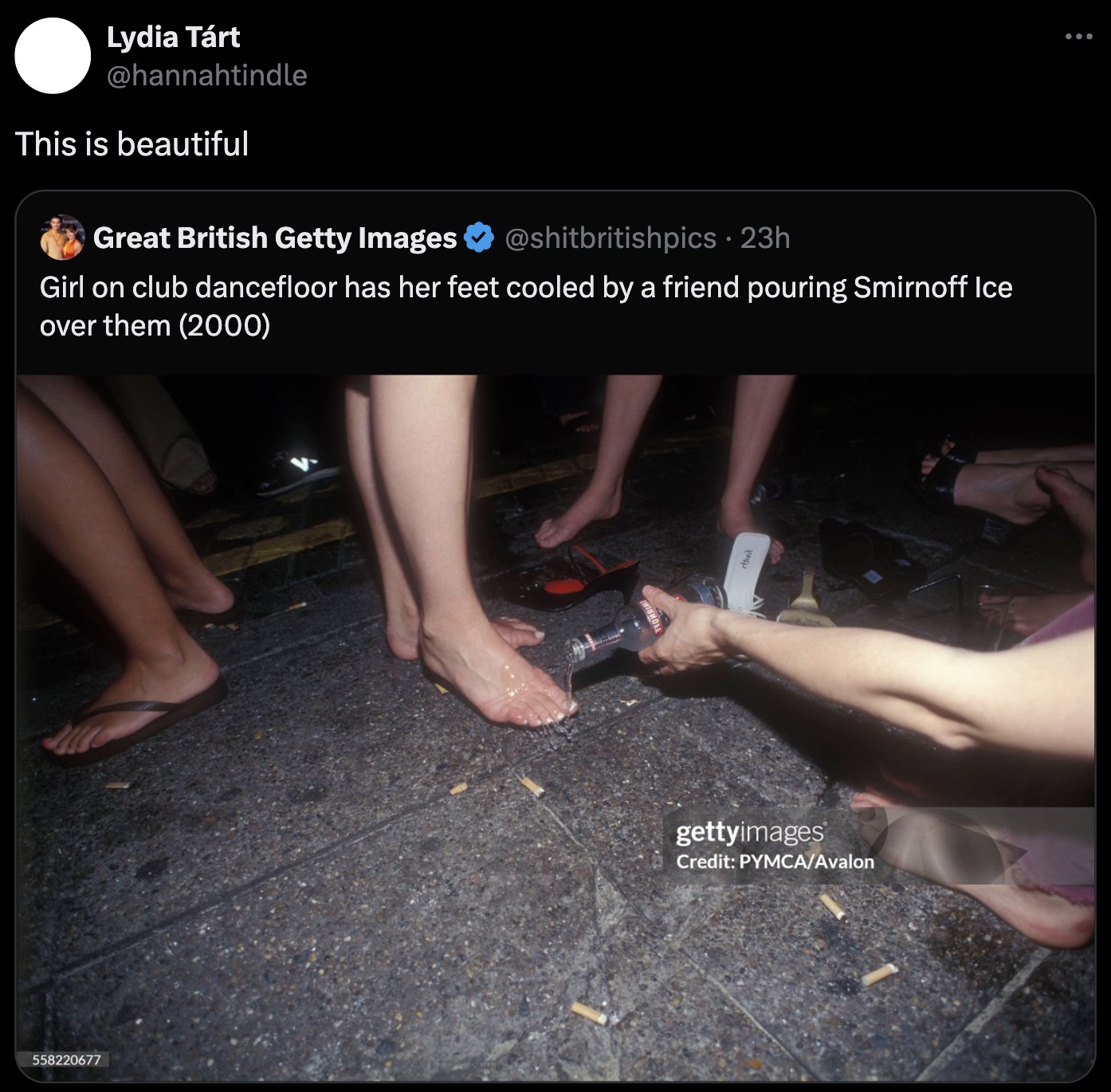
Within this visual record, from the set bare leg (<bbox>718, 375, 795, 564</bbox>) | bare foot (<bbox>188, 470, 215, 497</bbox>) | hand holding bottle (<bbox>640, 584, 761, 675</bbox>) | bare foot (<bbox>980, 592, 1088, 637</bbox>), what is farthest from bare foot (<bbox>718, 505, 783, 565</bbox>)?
bare foot (<bbox>188, 470, 215, 497</bbox>)

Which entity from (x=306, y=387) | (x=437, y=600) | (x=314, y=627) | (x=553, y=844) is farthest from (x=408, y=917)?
(x=306, y=387)

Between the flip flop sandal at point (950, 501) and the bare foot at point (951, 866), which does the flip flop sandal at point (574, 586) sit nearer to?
the bare foot at point (951, 866)

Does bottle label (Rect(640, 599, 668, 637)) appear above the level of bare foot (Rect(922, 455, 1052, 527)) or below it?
below

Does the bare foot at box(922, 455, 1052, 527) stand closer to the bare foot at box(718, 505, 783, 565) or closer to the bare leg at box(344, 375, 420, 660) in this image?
the bare foot at box(718, 505, 783, 565)

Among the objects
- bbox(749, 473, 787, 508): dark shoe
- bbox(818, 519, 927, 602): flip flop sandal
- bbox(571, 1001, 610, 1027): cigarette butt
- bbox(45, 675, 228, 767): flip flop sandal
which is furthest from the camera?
bbox(749, 473, 787, 508): dark shoe

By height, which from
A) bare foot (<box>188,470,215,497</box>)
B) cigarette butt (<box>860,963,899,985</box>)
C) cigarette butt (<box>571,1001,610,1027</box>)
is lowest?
cigarette butt (<box>571,1001,610,1027</box>)

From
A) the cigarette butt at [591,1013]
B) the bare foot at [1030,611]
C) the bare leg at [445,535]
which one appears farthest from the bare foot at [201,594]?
the bare foot at [1030,611]
